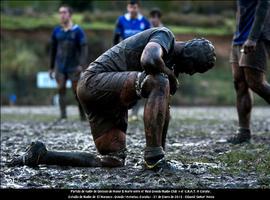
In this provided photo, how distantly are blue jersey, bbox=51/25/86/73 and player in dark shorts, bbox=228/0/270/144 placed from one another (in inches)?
268

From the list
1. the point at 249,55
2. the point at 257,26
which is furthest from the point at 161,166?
the point at 257,26

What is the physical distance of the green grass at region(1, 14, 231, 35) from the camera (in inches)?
1580

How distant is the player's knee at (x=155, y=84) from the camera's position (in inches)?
245

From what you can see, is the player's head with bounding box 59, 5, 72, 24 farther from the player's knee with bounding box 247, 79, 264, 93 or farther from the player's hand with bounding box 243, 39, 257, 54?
the player's hand with bounding box 243, 39, 257, 54

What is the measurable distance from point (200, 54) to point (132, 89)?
761mm

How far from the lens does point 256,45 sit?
8773mm

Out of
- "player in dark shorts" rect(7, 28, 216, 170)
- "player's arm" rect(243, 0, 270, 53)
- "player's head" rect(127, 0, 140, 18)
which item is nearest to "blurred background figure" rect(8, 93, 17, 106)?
"player's head" rect(127, 0, 140, 18)

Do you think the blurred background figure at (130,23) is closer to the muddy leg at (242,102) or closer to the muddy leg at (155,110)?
the muddy leg at (242,102)

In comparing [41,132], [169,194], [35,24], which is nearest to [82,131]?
[41,132]

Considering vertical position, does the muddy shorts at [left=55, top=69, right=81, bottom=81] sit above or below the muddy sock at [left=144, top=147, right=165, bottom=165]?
Result: below

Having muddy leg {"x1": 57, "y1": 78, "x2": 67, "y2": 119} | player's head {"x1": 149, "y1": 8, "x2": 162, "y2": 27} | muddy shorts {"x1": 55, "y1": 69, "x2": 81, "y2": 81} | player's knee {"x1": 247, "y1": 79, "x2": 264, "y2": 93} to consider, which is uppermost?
player's head {"x1": 149, "y1": 8, "x2": 162, "y2": 27}

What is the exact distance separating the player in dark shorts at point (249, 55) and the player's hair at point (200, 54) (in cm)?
214

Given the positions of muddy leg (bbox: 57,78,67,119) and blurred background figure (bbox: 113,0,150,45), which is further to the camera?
muddy leg (bbox: 57,78,67,119)

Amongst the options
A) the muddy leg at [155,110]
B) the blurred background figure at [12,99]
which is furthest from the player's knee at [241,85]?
the blurred background figure at [12,99]
